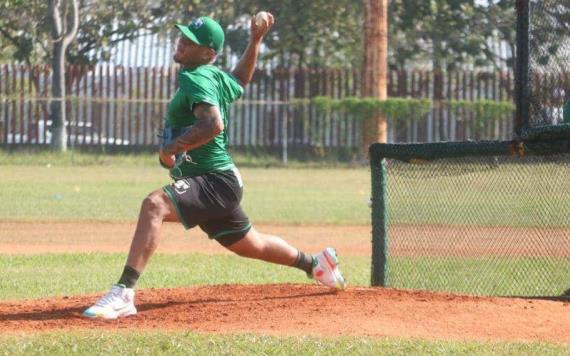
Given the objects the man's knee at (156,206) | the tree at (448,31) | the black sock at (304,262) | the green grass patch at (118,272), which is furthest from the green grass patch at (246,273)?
the tree at (448,31)

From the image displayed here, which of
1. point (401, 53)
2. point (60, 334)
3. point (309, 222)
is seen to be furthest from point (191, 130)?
point (401, 53)

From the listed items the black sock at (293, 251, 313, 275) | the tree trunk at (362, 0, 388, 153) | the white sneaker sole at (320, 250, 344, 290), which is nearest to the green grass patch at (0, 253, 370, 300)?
the black sock at (293, 251, 313, 275)

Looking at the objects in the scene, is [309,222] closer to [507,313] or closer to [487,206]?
[487,206]

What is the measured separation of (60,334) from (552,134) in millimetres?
3345

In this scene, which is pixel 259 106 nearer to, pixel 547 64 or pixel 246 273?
pixel 246 273

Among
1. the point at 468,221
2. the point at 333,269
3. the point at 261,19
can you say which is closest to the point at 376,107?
the point at 468,221

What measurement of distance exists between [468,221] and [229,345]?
349 centimetres

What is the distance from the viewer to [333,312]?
781cm

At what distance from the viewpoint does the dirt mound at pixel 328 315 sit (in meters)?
7.38

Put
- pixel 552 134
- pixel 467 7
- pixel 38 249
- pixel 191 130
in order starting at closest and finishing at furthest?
pixel 191 130, pixel 552 134, pixel 38 249, pixel 467 7

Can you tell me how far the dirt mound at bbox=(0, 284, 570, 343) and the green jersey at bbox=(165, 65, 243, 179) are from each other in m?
0.88

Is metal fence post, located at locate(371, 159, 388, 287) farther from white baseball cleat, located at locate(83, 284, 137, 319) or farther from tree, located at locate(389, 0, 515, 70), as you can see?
tree, located at locate(389, 0, 515, 70)

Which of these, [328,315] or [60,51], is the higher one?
[60,51]

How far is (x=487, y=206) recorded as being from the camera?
9523 millimetres
